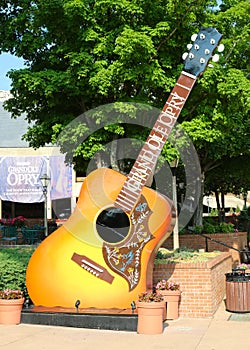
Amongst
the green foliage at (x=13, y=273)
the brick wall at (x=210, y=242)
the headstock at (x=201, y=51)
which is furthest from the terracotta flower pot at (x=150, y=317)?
the brick wall at (x=210, y=242)

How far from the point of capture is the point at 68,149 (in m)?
13.8

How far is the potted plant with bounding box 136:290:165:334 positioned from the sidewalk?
0.15 meters

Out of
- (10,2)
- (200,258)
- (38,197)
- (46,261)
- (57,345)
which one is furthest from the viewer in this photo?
(38,197)

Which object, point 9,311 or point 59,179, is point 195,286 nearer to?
point 9,311

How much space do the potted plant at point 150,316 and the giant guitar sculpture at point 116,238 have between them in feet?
2.44

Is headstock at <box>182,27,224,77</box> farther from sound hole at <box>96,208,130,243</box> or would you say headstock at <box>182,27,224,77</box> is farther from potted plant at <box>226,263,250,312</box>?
potted plant at <box>226,263,250,312</box>

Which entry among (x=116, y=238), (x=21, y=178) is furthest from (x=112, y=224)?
(x=21, y=178)

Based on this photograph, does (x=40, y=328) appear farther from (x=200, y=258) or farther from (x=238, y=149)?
(x=238, y=149)

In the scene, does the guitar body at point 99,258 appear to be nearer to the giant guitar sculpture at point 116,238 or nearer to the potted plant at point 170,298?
the giant guitar sculpture at point 116,238

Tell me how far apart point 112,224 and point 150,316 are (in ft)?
6.15

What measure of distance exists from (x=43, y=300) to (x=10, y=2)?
906 centimetres

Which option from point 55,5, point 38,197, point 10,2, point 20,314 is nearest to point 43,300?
point 20,314

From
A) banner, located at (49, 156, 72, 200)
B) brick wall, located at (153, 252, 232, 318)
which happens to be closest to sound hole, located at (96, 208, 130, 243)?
brick wall, located at (153, 252, 232, 318)

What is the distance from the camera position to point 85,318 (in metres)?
8.94
